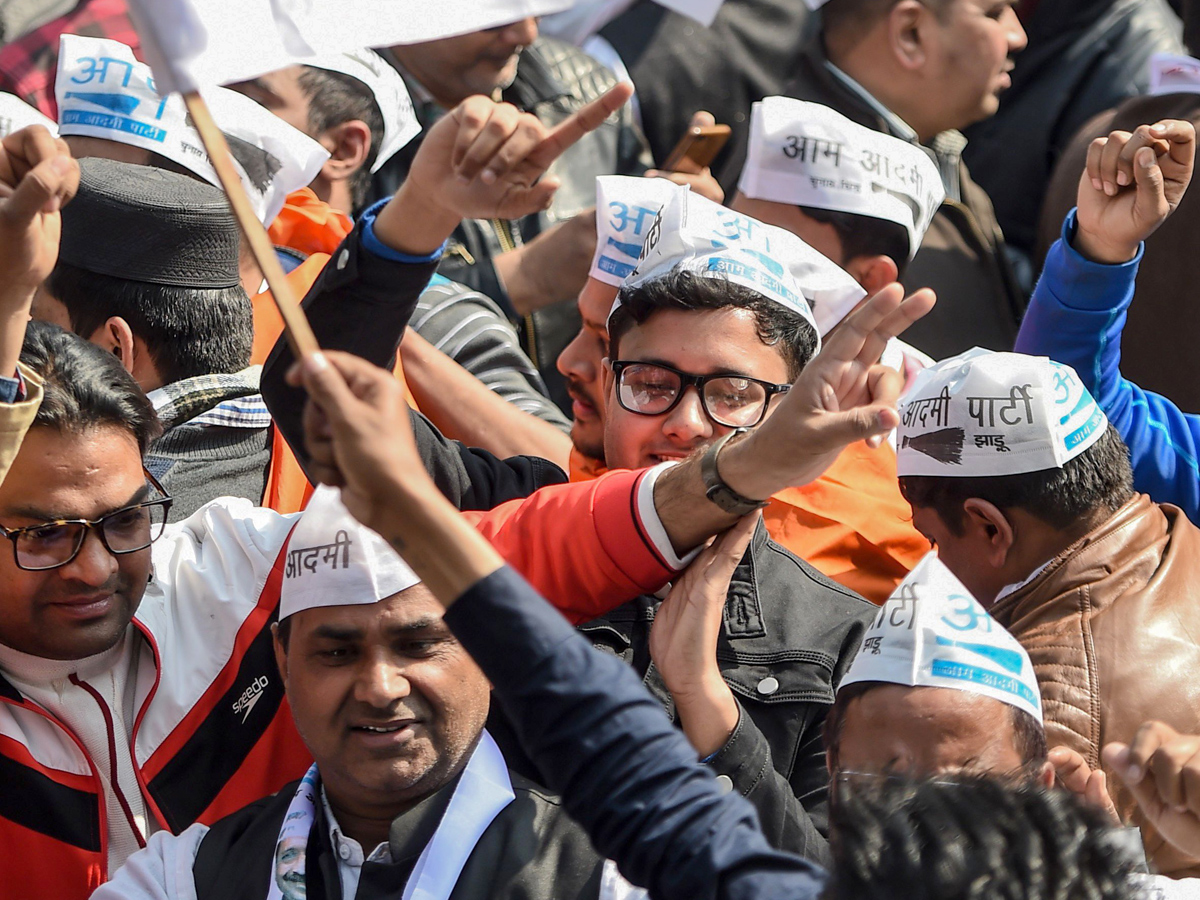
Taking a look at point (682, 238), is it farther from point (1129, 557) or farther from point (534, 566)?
point (1129, 557)

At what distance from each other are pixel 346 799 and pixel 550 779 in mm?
1045

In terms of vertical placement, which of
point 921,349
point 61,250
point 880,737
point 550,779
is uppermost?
point 550,779

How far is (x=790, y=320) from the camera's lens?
3170 mm

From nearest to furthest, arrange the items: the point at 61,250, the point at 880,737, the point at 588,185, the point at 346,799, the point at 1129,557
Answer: the point at 880,737 → the point at 346,799 → the point at 1129,557 → the point at 61,250 → the point at 588,185

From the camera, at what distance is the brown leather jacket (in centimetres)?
270

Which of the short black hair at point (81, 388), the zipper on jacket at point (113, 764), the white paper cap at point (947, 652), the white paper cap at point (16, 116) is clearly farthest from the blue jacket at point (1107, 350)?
the white paper cap at point (16, 116)

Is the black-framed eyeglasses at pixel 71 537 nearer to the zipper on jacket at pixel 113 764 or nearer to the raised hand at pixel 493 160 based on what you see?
the zipper on jacket at pixel 113 764

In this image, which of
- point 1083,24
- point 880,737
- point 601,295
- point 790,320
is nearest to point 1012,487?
point 790,320

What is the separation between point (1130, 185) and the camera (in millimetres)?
3428

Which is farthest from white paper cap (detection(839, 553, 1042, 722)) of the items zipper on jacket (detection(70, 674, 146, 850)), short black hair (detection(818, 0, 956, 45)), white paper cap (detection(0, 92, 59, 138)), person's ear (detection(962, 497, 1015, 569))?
short black hair (detection(818, 0, 956, 45))

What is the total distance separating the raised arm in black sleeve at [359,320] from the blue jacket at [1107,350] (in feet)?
4.26

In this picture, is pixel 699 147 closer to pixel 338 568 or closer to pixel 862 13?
pixel 862 13

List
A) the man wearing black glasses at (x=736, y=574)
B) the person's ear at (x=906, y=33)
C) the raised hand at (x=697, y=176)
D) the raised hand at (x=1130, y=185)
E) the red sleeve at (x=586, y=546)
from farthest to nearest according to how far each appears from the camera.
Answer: the person's ear at (x=906, y=33) → the raised hand at (x=697, y=176) → the raised hand at (x=1130, y=185) → the red sleeve at (x=586, y=546) → the man wearing black glasses at (x=736, y=574)

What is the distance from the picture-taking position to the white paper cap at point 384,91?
15.5 ft
